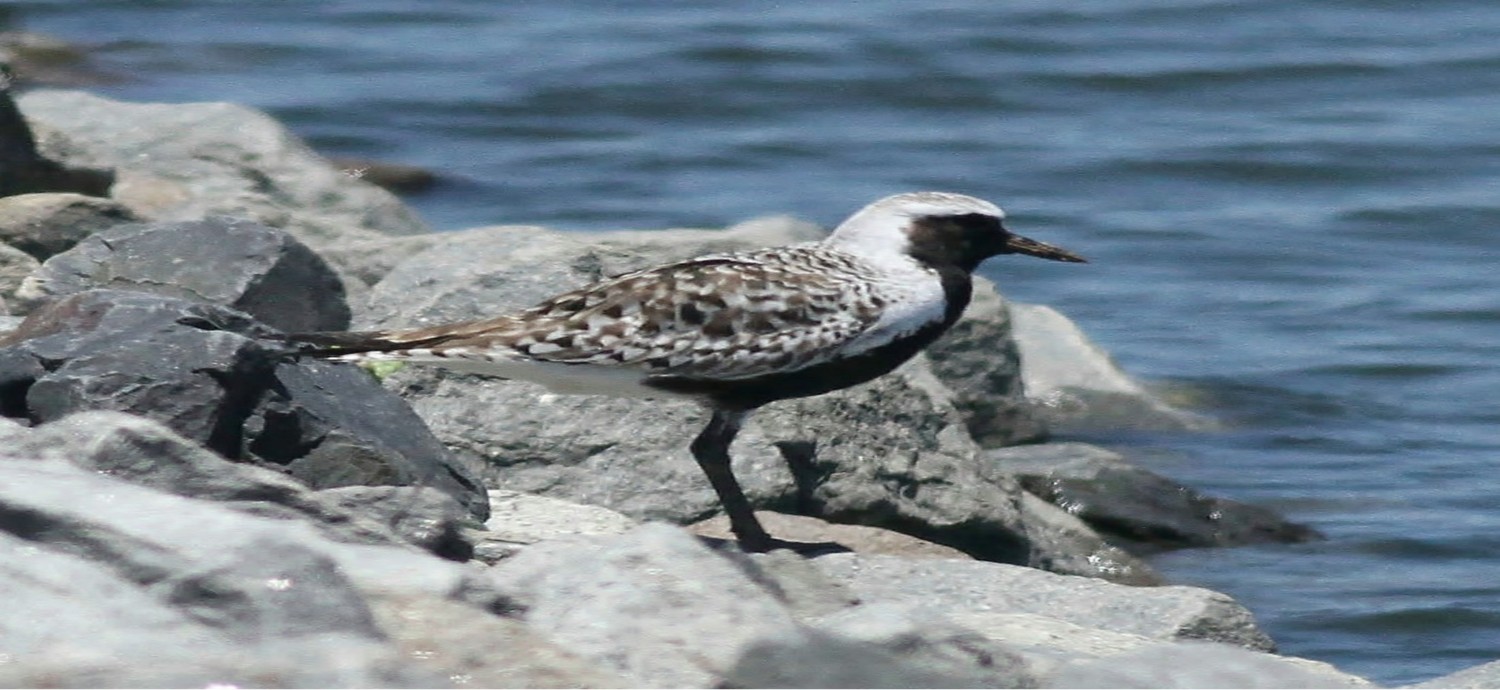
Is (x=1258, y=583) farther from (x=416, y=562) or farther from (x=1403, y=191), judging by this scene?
(x=1403, y=191)

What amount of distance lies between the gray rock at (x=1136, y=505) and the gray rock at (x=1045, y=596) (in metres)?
4.50

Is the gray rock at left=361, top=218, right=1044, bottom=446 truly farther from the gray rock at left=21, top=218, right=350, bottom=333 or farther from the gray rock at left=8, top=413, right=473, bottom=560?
the gray rock at left=8, top=413, right=473, bottom=560

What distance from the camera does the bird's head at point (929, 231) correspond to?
895 cm

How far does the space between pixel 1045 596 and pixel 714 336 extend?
1.38 metres

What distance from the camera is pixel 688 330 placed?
8.41 meters

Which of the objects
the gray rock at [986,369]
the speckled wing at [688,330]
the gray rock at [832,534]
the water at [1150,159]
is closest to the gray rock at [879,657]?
the speckled wing at [688,330]

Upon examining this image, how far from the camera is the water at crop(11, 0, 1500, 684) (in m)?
14.2

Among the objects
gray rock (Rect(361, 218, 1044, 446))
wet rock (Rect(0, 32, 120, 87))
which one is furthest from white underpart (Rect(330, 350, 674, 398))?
wet rock (Rect(0, 32, 120, 87))

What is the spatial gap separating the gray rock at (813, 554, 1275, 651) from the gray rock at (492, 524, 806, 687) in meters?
1.58

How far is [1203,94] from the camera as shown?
24.5m

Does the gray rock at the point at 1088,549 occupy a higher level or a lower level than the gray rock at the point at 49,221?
lower

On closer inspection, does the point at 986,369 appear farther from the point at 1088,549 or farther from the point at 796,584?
the point at 796,584

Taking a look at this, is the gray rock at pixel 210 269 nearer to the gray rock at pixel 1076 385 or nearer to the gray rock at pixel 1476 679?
the gray rock at pixel 1476 679

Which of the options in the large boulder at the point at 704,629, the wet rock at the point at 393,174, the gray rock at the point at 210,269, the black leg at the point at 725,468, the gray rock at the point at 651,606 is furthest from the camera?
the wet rock at the point at 393,174
